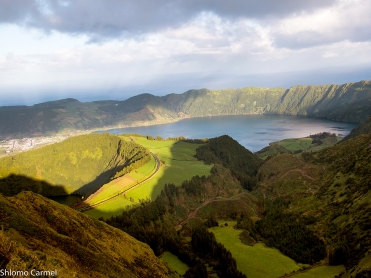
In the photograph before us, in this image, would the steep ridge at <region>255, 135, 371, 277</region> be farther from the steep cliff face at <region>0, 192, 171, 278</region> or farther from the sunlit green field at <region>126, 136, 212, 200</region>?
the sunlit green field at <region>126, 136, 212, 200</region>

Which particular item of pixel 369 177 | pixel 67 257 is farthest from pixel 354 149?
pixel 67 257

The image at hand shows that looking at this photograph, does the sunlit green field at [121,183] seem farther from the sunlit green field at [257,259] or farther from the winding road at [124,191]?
the sunlit green field at [257,259]

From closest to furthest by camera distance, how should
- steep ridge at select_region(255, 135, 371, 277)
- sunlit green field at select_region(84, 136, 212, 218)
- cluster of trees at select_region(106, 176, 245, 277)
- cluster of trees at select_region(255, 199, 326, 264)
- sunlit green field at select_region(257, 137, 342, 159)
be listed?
steep ridge at select_region(255, 135, 371, 277), cluster of trees at select_region(106, 176, 245, 277), cluster of trees at select_region(255, 199, 326, 264), sunlit green field at select_region(84, 136, 212, 218), sunlit green field at select_region(257, 137, 342, 159)

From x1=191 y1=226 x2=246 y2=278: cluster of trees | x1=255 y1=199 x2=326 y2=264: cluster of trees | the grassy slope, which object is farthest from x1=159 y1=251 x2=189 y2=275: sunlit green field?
the grassy slope

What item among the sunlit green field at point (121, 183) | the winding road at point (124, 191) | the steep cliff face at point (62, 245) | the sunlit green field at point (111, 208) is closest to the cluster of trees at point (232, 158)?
the winding road at point (124, 191)

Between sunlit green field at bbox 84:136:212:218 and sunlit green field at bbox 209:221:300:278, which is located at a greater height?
sunlit green field at bbox 84:136:212:218

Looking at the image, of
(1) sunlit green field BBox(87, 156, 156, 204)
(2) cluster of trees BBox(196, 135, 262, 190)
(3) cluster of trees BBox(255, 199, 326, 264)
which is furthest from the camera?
(2) cluster of trees BBox(196, 135, 262, 190)

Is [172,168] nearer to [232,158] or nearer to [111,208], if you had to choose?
[111,208]

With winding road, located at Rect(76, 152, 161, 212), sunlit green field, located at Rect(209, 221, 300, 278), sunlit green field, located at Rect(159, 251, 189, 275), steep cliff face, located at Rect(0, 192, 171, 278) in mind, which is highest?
steep cliff face, located at Rect(0, 192, 171, 278)
